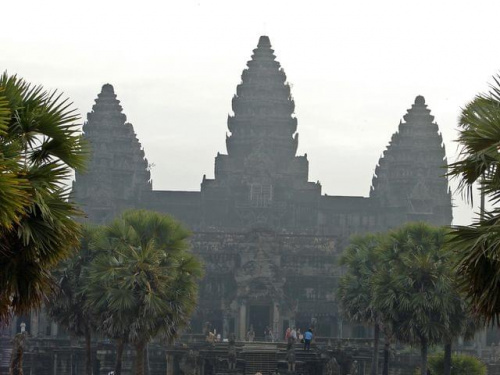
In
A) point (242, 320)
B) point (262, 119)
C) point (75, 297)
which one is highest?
point (262, 119)

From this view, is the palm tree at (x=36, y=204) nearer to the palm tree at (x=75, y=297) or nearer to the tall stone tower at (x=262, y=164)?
the palm tree at (x=75, y=297)

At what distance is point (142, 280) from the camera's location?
43125 mm

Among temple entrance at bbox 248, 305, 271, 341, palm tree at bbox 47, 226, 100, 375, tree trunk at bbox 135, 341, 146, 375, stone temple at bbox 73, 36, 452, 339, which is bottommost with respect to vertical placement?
tree trunk at bbox 135, 341, 146, 375

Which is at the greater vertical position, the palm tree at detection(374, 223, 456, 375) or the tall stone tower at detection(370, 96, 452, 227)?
the tall stone tower at detection(370, 96, 452, 227)

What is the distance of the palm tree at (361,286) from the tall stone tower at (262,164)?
5537cm

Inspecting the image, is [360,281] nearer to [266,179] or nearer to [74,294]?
[74,294]

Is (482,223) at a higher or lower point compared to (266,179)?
lower

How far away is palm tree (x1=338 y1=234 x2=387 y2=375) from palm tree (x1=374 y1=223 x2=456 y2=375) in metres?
7.87

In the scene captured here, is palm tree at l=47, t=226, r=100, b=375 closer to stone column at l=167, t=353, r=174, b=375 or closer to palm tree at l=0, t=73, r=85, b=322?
stone column at l=167, t=353, r=174, b=375

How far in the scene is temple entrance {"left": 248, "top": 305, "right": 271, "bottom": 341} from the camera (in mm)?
93688

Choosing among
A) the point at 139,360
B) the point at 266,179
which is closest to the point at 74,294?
the point at 139,360

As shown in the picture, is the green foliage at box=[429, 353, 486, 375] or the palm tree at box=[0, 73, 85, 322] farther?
the green foliage at box=[429, 353, 486, 375]

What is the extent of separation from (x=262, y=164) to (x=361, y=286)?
62.4 m

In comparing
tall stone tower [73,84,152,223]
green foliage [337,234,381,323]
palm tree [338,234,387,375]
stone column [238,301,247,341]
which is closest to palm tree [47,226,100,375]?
palm tree [338,234,387,375]
